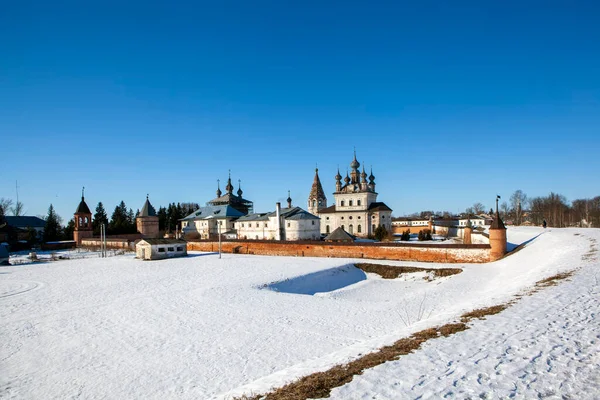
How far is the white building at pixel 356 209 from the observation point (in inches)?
1922

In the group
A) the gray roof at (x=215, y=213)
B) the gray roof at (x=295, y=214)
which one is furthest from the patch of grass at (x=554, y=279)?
the gray roof at (x=215, y=213)

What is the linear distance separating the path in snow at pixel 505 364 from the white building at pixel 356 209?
1618 inches

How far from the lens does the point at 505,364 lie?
5.19 metres

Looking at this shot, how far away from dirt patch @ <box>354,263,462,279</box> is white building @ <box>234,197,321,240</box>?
16.9m

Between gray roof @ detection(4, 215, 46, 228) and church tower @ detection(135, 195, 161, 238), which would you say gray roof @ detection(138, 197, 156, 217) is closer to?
church tower @ detection(135, 195, 161, 238)

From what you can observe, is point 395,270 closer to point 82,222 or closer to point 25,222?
point 82,222

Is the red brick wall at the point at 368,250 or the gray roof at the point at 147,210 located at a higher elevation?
the gray roof at the point at 147,210

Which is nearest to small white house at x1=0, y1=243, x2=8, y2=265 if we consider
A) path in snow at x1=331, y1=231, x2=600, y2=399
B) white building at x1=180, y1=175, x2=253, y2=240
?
white building at x1=180, y1=175, x2=253, y2=240

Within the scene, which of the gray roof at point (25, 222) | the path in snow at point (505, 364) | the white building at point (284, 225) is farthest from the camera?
the gray roof at point (25, 222)

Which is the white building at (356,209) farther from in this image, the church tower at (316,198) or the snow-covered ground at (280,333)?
the snow-covered ground at (280,333)

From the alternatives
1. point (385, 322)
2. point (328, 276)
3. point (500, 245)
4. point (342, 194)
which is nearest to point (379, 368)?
point (385, 322)

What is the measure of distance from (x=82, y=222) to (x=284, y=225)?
2424cm

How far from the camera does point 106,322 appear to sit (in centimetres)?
1112

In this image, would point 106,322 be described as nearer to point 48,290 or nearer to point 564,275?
point 48,290
